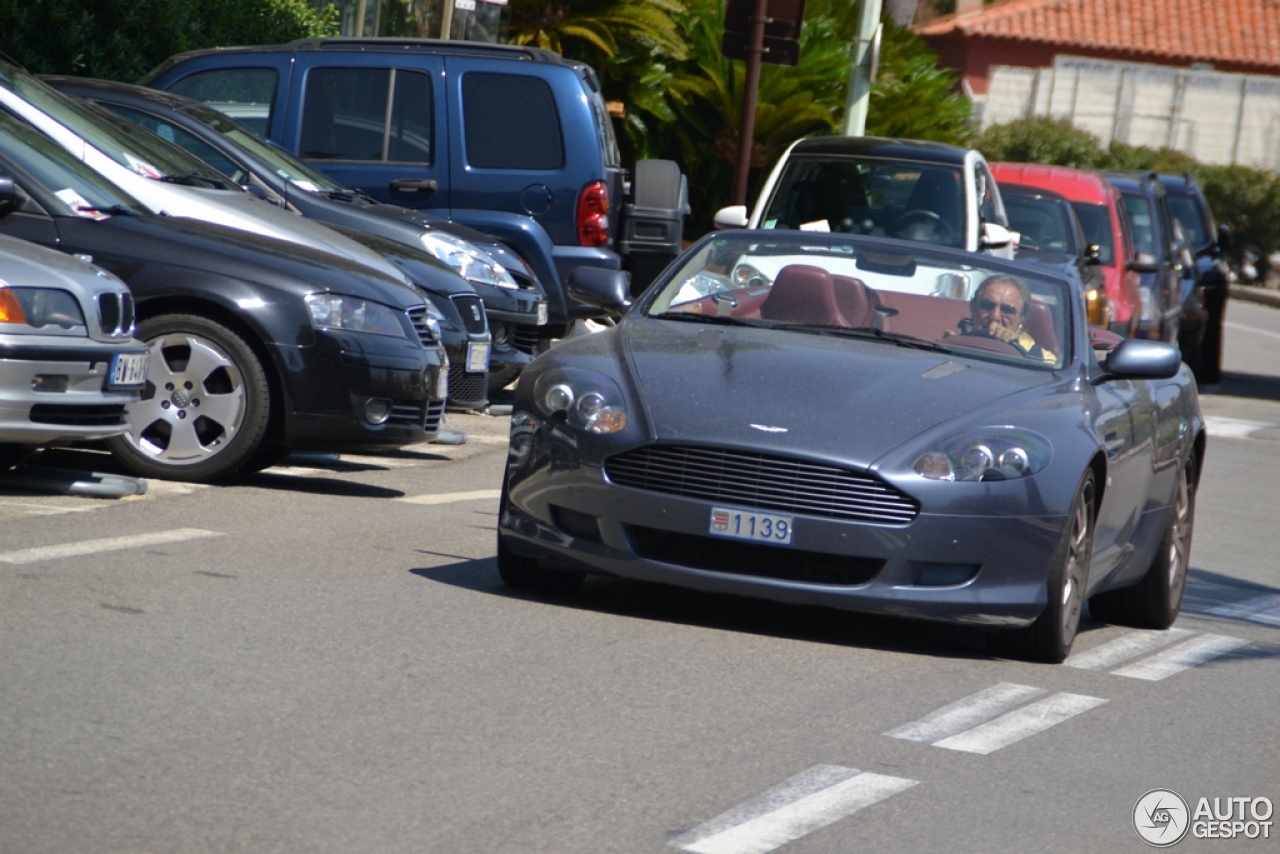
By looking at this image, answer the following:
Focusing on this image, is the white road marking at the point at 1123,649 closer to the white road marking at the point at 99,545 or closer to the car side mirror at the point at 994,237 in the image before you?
the white road marking at the point at 99,545

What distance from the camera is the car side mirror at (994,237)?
14672 mm

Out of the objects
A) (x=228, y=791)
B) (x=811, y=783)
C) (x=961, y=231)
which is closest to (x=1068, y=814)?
(x=811, y=783)

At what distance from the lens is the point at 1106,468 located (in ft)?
23.3

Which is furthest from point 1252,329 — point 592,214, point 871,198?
point 592,214

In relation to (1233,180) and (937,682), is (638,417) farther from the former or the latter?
(1233,180)

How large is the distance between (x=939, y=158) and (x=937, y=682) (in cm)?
933

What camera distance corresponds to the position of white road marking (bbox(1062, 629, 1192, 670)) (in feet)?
23.4

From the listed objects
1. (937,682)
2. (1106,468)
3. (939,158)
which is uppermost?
(939,158)

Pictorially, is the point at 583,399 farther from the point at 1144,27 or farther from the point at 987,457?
the point at 1144,27

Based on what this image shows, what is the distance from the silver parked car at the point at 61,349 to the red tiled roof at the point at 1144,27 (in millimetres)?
52211

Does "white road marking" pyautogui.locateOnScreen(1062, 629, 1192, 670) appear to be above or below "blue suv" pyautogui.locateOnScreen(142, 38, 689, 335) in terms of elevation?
below

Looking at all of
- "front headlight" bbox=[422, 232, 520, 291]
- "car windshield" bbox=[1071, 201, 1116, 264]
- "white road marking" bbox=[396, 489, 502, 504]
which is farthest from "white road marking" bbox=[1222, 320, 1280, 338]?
"white road marking" bbox=[396, 489, 502, 504]

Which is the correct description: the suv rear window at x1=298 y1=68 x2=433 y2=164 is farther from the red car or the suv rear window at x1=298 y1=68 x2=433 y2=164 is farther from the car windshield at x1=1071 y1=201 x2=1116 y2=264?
the car windshield at x1=1071 y1=201 x2=1116 y2=264

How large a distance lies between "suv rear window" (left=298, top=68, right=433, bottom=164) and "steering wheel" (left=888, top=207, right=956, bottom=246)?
3.45 meters
